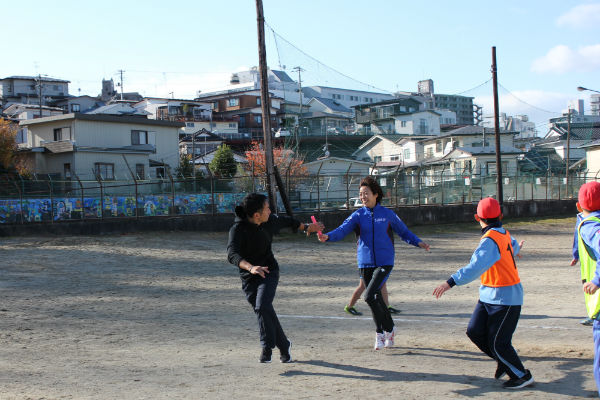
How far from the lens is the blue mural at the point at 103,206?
73.3 feet

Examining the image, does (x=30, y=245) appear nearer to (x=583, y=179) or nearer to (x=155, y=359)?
(x=155, y=359)

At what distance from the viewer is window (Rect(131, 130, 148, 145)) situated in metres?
40.8

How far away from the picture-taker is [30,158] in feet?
128

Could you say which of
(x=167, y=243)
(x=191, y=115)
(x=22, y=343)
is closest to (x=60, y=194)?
(x=167, y=243)

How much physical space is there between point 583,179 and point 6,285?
36.9 m

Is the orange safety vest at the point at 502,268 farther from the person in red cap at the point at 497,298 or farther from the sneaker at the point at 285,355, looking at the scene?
the sneaker at the point at 285,355

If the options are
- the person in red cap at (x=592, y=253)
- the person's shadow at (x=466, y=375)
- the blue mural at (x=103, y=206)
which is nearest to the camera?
the person in red cap at (x=592, y=253)

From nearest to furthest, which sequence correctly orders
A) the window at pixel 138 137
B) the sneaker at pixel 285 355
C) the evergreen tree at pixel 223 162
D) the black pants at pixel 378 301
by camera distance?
the sneaker at pixel 285 355 → the black pants at pixel 378 301 → the window at pixel 138 137 → the evergreen tree at pixel 223 162

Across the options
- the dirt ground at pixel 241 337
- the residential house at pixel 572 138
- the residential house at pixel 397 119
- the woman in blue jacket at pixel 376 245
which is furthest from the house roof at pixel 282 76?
the woman in blue jacket at pixel 376 245

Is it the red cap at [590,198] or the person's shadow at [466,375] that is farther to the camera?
the person's shadow at [466,375]

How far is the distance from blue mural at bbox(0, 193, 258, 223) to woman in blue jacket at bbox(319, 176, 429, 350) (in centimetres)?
1797

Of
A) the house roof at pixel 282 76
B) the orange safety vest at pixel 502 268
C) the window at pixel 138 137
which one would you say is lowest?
the orange safety vest at pixel 502 268

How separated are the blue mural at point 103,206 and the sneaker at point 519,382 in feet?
65.3

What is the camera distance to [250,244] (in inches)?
220
